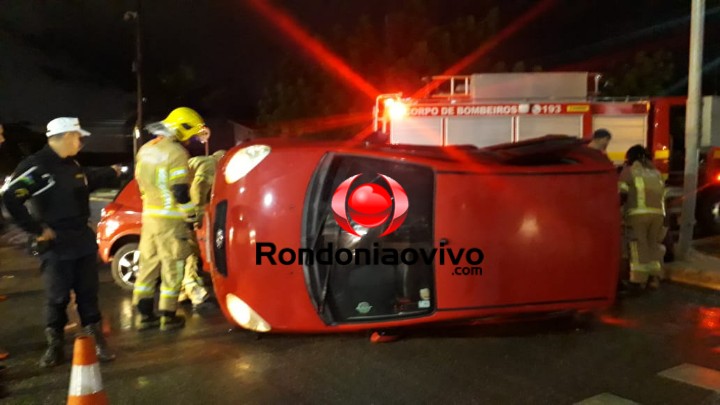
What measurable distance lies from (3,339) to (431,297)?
11.5 ft

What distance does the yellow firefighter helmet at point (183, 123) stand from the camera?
5.36 metres

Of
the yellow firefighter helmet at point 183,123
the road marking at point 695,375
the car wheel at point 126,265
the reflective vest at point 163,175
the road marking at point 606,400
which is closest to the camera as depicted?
the road marking at point 606,400

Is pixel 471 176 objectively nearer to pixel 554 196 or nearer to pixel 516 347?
pixel 554 196

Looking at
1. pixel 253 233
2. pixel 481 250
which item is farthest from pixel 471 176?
pixel 253 233

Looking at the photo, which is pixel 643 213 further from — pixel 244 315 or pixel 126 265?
pixel 126 265

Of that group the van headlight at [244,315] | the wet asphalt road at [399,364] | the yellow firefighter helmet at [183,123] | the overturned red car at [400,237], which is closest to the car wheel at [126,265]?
the wet asphalt road at [399,364]

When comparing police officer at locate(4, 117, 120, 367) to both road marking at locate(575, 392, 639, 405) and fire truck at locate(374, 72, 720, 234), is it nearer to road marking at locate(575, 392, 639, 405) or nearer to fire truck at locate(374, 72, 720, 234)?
road marking at locate(575, 392, 639, 405)

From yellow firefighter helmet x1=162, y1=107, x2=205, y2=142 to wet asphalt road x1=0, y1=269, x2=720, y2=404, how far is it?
1635mm

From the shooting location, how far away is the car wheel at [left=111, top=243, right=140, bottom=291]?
6.79m

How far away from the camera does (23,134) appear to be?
30469 mm

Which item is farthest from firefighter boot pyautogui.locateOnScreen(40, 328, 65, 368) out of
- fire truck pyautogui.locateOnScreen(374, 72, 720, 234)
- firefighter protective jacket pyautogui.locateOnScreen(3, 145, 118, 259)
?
fire truck pyautogui.locateOnScreen(374, 72, 720, 234)

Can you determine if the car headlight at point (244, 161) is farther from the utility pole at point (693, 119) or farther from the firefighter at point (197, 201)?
the utility pole at point (693, 119)

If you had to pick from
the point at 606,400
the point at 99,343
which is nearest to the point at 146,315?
the point at 99,343
